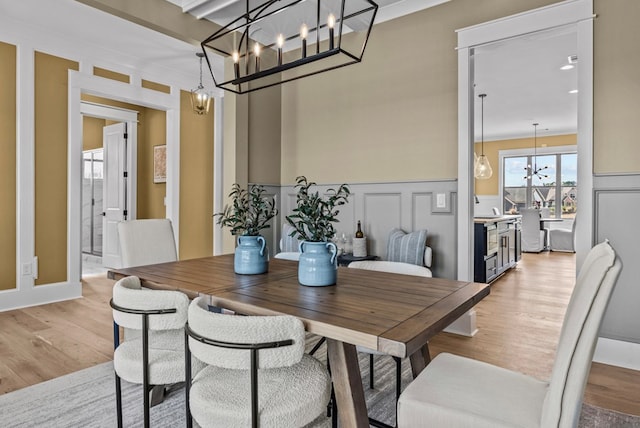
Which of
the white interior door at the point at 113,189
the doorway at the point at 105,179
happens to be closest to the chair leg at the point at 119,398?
the doorway at the point at 105,179

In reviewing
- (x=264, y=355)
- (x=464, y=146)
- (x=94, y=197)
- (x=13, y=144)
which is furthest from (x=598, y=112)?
(x=94, y=197)

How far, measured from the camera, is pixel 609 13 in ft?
8.61

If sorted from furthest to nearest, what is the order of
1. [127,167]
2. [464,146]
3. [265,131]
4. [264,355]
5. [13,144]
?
[127,167]
[265,131]
[13,144]
[464,146]
[264,355]

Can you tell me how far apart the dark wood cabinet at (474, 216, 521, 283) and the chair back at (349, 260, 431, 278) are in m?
3.02

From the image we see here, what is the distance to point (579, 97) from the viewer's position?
272 cm

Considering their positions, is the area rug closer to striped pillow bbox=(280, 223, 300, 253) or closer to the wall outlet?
striped pillow bbox=(280, 223, 300, 253)

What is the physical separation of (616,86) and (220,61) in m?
4.03

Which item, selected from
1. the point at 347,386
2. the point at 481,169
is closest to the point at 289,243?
the point at 347,386

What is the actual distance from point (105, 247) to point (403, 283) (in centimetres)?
601

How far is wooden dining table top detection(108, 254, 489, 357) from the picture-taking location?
116 centimetres

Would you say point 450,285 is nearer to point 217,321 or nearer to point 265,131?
point 217,321

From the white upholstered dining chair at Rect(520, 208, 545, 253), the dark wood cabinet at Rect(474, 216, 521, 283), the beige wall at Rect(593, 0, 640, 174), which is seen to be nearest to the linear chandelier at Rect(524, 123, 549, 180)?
the white upholstered dining chair at Rect(520, 208, 545, 253)

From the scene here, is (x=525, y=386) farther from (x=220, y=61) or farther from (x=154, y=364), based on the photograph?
(x=220, y=61)

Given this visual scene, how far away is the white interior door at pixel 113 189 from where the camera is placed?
241 inches
